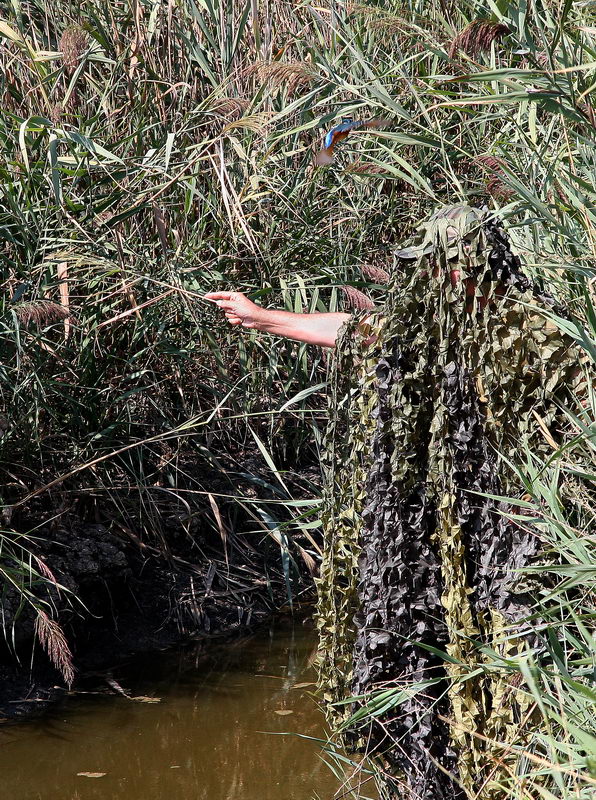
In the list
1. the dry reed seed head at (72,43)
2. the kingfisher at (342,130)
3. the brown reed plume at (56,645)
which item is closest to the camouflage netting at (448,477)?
the kingfisher at (342,130)

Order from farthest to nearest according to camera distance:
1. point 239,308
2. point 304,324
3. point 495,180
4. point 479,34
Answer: point 495,180, point 239,308, point 304,324, point 479,34

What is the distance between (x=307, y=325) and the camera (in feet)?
8.23

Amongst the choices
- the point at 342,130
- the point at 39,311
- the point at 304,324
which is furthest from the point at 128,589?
the point at 342,130

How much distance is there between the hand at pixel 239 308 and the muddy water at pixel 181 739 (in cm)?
128

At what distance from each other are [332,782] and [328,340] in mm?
1360

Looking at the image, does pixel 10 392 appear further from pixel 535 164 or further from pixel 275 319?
pixel 535 164

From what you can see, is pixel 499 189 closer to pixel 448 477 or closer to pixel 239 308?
pixel 239 308

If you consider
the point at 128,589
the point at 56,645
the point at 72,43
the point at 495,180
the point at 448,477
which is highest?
the point at 72,43

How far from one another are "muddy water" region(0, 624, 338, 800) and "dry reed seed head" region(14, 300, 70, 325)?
1349mm

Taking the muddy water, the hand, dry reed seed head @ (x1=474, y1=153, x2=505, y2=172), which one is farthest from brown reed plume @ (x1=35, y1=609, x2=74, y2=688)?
dry reed seed head @ (x1=474, y1=153, x2=505, y2=172)

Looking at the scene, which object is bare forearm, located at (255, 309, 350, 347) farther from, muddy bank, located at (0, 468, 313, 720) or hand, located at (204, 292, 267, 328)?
muddy bank, located at (0, 468, 313, 720)

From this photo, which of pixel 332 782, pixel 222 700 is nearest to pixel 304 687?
pixel 222 700

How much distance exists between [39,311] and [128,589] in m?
1.49

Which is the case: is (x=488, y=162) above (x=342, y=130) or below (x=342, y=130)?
below
